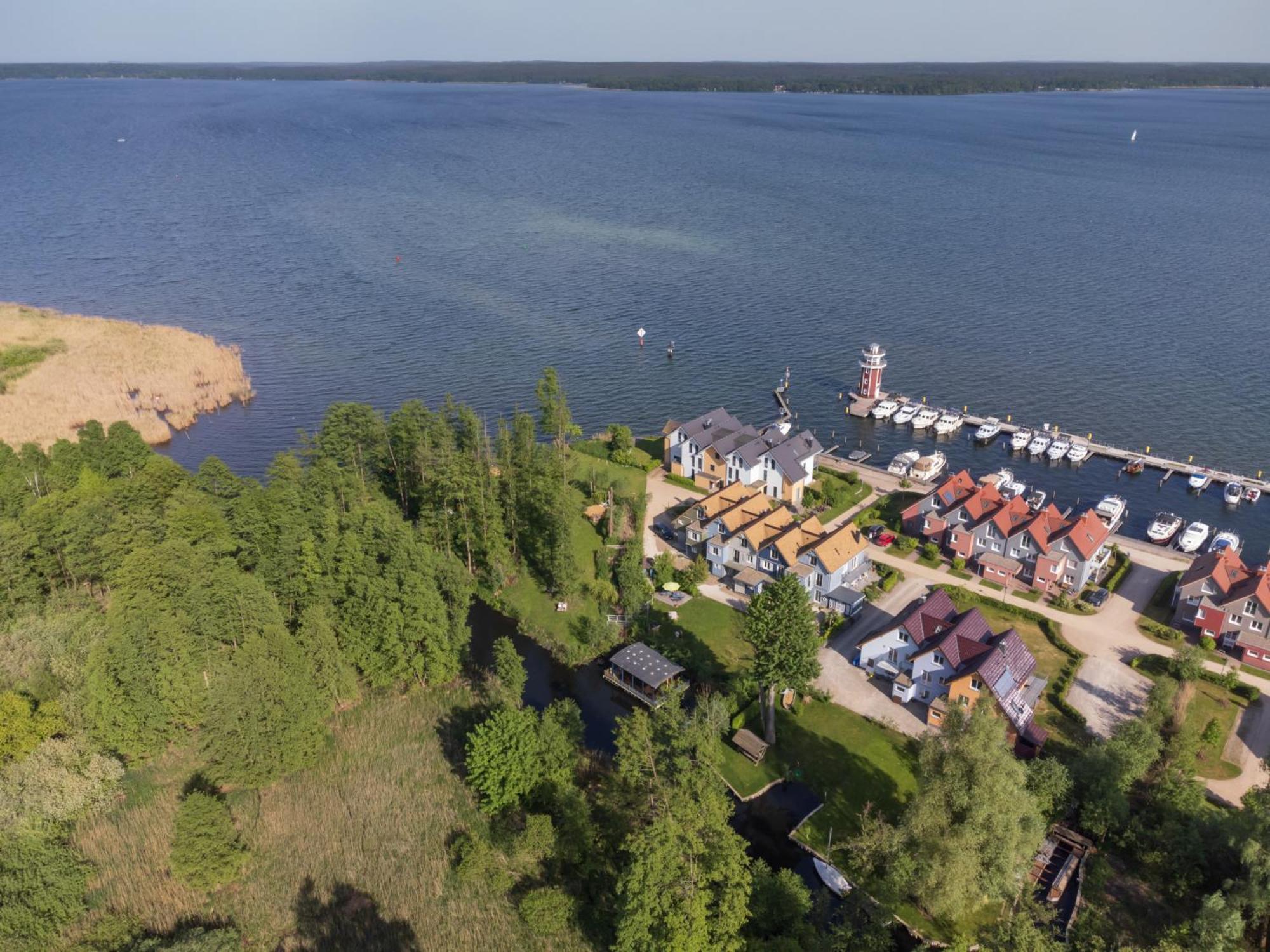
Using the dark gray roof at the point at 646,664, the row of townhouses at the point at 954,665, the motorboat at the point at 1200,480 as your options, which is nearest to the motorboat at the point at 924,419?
the motorboat at the point at 1200,480

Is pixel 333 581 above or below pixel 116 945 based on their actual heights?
above

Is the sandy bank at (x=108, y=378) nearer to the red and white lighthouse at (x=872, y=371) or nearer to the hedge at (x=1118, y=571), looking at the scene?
the red and white lighthouse at (x=872, y=371)

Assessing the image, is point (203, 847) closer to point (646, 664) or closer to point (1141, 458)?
point (646, 664)

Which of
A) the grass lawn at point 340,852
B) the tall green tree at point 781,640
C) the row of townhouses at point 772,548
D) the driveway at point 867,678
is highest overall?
the tall green tree at point 781,640

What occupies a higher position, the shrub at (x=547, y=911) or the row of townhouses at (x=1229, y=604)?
the row of townhouses at (x=1229, y=604)

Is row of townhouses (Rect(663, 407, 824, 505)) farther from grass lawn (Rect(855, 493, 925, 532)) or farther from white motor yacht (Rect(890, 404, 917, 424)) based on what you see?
white motor yacht (Rect(890, 404, 917, 424))

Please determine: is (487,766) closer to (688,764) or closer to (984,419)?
(688,764)

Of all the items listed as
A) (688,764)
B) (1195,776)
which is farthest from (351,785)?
(1195,776)
